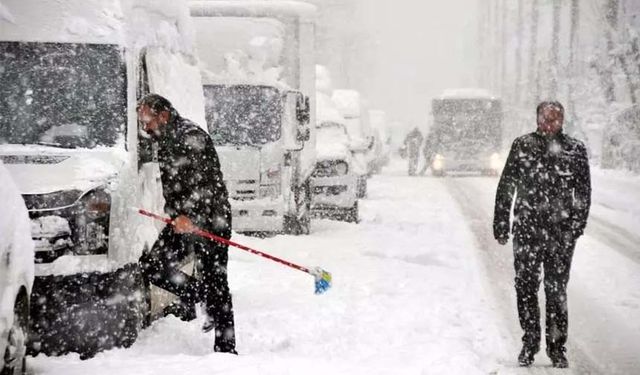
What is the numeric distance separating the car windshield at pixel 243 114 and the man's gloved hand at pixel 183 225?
616 cm

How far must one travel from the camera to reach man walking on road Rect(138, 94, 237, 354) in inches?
228

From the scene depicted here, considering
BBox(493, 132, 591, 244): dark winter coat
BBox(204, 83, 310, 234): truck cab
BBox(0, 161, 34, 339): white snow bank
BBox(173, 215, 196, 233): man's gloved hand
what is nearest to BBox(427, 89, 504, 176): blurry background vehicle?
BBox(204, 83, 310, 234): truck cab

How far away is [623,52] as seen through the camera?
2544 centimetres

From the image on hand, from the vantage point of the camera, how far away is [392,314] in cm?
766

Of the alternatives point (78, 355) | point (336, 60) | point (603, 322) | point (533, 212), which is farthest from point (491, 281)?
point (336, 60)

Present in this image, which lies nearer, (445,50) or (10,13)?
(10,13)

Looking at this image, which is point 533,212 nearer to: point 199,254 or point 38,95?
point 199,254

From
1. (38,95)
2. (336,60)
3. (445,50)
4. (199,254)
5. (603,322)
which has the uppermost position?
(445,50)

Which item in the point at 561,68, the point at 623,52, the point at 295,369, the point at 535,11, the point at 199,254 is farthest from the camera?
the point at 535,11

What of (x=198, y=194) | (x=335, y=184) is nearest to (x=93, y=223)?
(x=198, y=194)

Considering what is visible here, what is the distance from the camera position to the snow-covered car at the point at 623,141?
24312mm

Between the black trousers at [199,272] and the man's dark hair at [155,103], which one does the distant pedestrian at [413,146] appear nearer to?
the black trousers at [199,272]

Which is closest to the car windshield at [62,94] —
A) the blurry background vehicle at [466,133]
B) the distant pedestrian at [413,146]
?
the distant pedestrian at [413,146]

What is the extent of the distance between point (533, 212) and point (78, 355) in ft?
11.3
